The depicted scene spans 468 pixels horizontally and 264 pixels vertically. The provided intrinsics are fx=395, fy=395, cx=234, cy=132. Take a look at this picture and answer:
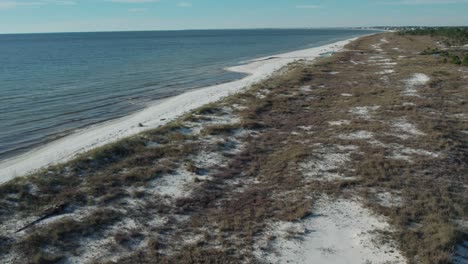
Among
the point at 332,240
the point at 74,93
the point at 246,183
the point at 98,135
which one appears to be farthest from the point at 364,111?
the point at 74,93

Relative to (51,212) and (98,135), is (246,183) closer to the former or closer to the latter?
(51,212)

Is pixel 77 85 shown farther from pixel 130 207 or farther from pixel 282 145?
pixel 130 207

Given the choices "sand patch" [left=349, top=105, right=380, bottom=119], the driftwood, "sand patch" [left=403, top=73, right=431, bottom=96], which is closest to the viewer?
the driftwood

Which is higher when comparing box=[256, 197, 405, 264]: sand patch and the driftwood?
the driftwood

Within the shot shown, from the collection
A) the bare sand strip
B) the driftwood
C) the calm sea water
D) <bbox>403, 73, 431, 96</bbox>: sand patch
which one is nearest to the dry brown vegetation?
the driftwood

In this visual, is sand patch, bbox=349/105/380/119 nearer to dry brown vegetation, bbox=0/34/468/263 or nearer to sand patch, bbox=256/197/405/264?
dry brown vegetation, bbox=0/34/468/263

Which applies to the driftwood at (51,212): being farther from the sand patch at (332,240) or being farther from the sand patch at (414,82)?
the sand patch at (414,82)

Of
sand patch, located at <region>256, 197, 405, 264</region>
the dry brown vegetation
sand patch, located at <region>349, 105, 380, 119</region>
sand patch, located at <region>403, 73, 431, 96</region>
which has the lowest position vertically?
sand patch, located at <region>256, 197, 405, 264</region>

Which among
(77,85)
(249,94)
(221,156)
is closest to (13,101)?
(77,85)

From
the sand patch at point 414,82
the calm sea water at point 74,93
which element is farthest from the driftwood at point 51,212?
the sand patch at point 414,82
